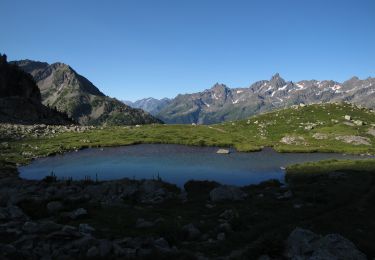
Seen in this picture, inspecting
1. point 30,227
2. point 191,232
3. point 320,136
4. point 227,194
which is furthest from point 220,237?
point 320,136

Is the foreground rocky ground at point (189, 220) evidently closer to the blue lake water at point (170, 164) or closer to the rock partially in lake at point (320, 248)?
the rock partially in lake at point (320, 248)

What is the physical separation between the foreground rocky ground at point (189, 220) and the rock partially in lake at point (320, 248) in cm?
6

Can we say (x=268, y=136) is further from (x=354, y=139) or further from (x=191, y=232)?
(x=191, y=232)

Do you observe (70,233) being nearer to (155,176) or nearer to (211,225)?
(211,225)

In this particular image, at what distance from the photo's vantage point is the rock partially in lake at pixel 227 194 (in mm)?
44281

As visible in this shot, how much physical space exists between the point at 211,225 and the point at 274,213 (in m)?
8.35

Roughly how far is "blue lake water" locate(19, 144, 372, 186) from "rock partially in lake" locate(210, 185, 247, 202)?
47.5ft

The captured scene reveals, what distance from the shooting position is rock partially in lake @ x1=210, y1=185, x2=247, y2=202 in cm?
4428

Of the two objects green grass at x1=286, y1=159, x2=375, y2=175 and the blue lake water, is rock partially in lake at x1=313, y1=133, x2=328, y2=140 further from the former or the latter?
green grass at x1=286, y1=159, x2=375, y2=175

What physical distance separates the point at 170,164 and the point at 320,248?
196ft

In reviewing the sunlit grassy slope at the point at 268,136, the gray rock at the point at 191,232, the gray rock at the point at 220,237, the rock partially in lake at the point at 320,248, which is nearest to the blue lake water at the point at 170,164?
the sunlit grassy slope at the point at 268,136

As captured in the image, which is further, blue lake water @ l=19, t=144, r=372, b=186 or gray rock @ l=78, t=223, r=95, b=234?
blue lake water @ l=19, t=144, r=372, b=186

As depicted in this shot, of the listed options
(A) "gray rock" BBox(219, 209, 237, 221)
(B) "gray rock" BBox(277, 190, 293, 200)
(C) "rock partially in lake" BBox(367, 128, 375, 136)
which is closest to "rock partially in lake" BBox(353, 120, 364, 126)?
(C) "rock partially in lake" BBox(367, 128, 375, 136)

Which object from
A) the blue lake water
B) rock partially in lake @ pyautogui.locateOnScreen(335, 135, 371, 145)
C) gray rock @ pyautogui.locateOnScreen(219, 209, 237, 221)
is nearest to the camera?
gray rock @ pyautogui.locateOnScreen(219, 209, 237, 221)
